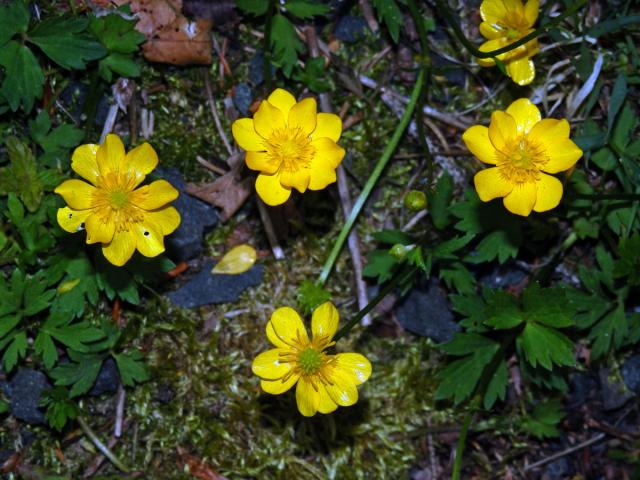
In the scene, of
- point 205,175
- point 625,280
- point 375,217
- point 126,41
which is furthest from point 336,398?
point 126,41

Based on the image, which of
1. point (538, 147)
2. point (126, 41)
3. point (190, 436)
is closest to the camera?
point (538, 147)

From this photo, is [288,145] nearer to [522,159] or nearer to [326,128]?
[326,128]

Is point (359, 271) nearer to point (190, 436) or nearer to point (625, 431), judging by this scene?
point (190, 436)

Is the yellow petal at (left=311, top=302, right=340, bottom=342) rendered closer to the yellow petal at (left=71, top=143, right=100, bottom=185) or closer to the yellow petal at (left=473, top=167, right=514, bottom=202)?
the yellow petal at (left=473, top=167, right=514, bottom=202)

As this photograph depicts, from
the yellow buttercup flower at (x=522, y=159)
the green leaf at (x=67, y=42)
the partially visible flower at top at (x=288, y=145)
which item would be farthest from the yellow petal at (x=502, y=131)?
the green leaf at (x=67, y=42)

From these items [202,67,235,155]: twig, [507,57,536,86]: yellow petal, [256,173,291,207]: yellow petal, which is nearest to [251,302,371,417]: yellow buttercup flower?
[256,173,291,207]: yellow petal

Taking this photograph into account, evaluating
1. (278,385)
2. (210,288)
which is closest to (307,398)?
(278,385)
